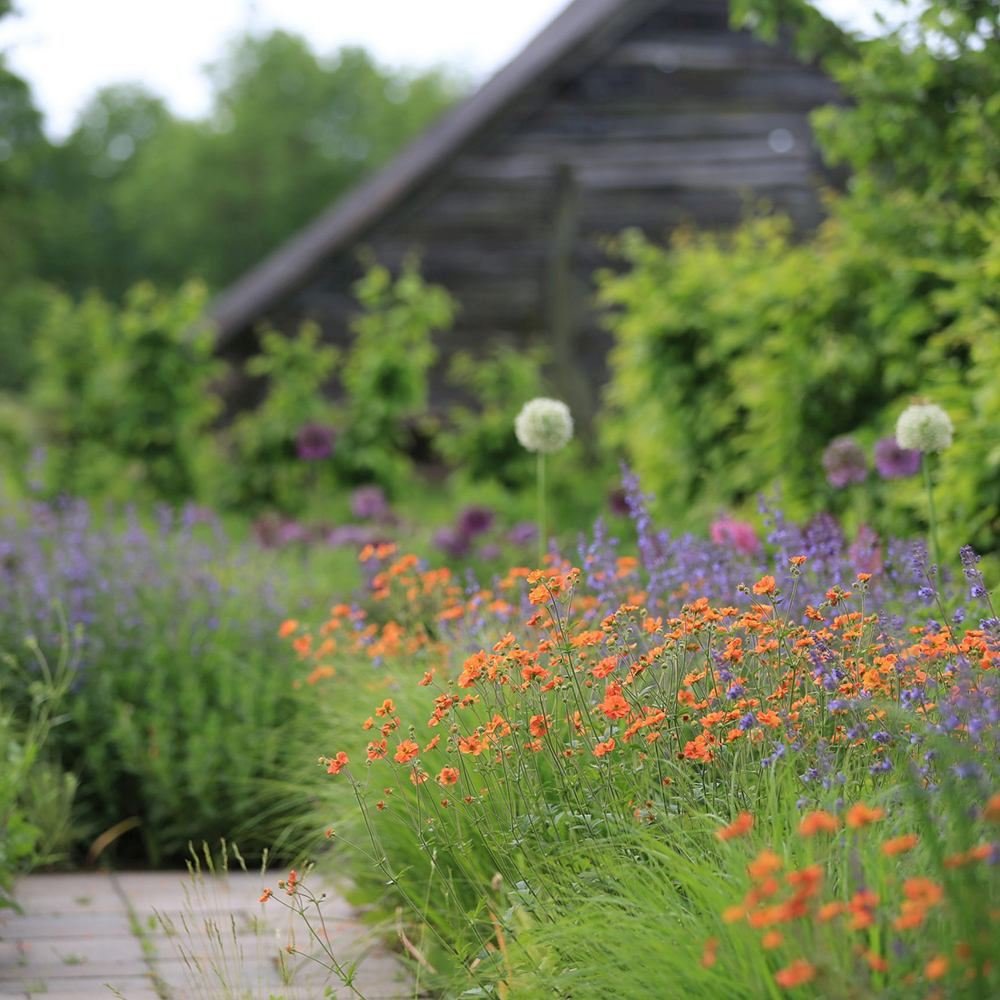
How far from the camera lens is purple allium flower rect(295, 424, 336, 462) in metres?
9.82

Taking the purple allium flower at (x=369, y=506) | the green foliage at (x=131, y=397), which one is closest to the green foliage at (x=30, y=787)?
the purple allium flower at (x=369, y=506)

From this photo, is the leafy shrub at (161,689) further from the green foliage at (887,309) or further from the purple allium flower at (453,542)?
the green foliage at (887,309)

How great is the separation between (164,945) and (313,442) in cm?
639

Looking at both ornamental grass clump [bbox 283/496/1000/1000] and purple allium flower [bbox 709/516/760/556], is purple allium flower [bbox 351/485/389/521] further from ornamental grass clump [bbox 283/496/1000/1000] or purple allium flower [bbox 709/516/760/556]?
ornamental grass clump [bbox 283/496/1000/1000]

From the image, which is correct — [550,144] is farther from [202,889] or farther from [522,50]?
[202,889]

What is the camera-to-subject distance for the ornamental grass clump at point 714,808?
6.57 feet

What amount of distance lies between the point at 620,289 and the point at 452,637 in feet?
12.7

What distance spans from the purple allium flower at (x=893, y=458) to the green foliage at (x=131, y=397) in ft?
21.8

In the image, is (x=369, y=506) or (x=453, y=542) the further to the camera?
(x=369, y=506)

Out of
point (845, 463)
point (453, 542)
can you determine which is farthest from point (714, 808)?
point (453, 542)

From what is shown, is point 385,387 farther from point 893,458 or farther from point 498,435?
point 893,458

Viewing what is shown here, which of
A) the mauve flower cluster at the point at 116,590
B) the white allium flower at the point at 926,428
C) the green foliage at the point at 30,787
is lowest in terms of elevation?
the green foliage at the point at 30,787

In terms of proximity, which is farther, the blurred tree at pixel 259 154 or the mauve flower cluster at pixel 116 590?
the blurred tree at pixel 259 154

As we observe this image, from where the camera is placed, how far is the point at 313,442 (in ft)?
32.3
